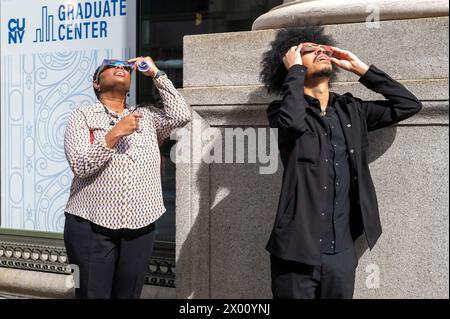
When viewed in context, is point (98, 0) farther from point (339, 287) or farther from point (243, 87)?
point (339, 287)

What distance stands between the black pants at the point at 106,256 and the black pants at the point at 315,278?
0.88 m

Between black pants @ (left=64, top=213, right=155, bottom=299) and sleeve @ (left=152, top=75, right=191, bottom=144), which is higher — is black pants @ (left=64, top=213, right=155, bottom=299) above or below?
below

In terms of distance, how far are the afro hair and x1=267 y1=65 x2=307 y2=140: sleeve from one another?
30cm

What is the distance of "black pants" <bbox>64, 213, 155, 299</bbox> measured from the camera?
413 centimetres

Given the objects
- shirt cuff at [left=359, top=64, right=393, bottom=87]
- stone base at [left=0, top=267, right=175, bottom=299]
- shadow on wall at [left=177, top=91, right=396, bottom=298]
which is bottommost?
stone base at [left=0, top=267, right=175, bottom=299]

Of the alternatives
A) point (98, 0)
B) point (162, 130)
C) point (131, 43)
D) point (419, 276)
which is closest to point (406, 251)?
point (419, 276)

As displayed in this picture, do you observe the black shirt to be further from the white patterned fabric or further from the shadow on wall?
the white patterned fabric

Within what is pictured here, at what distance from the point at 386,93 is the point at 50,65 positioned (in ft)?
11.8

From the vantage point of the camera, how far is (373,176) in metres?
4.34

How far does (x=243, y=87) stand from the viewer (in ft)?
Answer: 15.3

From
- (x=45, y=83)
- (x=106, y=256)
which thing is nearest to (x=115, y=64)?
(x=106, y=256)

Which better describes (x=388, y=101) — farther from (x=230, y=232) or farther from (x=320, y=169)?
(x=230, y=232)

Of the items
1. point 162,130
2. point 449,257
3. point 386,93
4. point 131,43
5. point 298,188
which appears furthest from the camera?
point 131,43

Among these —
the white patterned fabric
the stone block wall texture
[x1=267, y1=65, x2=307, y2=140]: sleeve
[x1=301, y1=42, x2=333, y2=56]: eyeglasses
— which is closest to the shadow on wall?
the stone block wall texture
